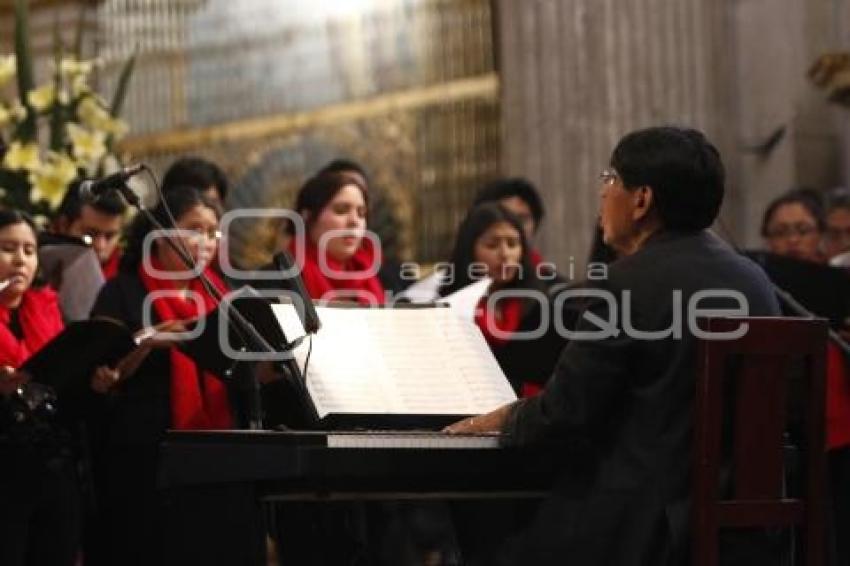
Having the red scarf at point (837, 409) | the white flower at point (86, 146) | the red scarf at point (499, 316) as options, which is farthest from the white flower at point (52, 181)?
the red scarf at point (837, 409)

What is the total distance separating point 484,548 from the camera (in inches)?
149

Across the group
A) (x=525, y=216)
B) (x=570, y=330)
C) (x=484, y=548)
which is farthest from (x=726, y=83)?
(x=484, y=548)

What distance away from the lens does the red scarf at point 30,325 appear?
496 centimetres

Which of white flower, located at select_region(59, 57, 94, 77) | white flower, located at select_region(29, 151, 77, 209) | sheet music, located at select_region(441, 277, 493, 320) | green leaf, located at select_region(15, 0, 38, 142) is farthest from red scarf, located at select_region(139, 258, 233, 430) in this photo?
white flower, located at select_region(59, 57, 94, 77)

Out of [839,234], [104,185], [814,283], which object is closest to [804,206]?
[839,234]

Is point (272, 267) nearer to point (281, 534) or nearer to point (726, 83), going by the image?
point (281, 534)

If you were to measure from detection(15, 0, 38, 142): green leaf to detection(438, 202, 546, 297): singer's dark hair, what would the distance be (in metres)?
1.51

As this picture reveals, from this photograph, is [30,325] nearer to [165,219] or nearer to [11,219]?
[11,219]

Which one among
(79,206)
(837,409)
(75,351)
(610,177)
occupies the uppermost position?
(610,177)

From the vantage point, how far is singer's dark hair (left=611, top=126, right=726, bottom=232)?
3582 millimetres

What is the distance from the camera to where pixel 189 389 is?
5.13m

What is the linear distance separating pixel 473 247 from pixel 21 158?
147cm

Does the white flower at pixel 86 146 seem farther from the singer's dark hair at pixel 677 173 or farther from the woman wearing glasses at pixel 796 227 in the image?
the singer's dark hair at pixel 677 173

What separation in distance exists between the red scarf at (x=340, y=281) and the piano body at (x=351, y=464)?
5.25ft
